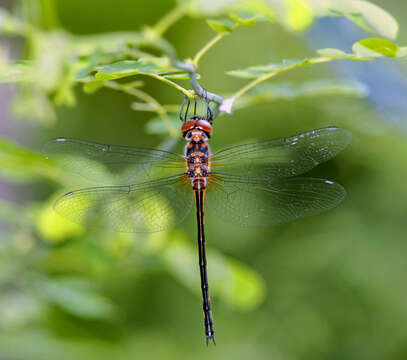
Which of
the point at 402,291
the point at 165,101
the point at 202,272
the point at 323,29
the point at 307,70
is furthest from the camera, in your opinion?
A: the point at 165,101

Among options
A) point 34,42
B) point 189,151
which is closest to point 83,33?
point 189,151

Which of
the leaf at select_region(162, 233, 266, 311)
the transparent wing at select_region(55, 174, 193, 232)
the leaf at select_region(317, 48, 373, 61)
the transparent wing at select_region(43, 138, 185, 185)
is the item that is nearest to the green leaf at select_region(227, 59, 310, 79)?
the leaf at select_region(317, 48, 373, 61)

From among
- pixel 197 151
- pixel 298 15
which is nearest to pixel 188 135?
pixel 197 151

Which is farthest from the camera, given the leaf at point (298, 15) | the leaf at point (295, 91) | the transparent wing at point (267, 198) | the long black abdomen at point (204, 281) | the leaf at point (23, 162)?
the long black abdomen at point (204, 281)

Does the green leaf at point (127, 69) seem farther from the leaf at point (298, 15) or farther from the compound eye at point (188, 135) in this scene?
the compound eye at point (188, 135)

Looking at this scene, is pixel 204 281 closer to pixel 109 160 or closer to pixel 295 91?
pixel 109 160

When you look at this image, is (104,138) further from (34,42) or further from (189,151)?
(34,42)

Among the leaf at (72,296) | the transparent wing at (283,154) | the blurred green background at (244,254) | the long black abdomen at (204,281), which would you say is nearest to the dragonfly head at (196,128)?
the transparent wing at (283,154)
